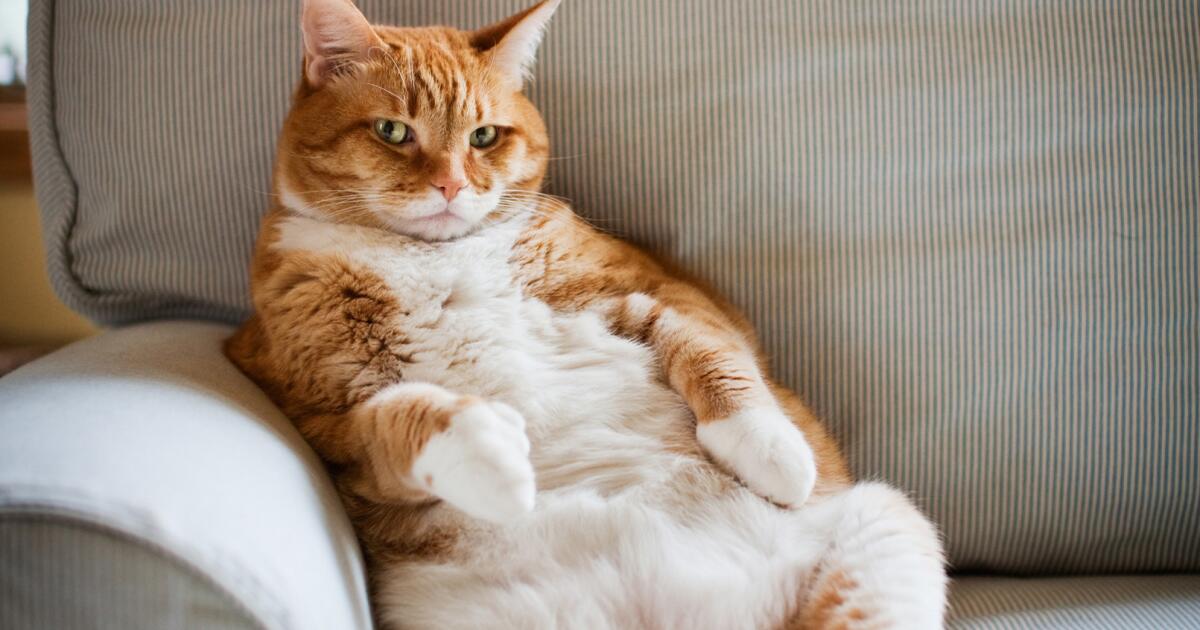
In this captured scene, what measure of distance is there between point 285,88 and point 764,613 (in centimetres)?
127

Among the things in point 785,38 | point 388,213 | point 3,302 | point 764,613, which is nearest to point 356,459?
point 388,213

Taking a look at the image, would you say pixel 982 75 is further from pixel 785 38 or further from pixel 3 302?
pixel 3 302

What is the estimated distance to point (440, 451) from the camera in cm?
101

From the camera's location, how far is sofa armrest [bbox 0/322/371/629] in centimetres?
76

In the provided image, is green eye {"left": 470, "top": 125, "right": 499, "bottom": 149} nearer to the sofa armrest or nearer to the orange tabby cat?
the orange tabby cat

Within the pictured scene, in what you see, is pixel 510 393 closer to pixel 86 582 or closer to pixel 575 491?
pixel 575 491

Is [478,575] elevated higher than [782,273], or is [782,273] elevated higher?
[782,273]

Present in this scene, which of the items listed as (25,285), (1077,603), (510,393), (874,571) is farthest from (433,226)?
(25,285)

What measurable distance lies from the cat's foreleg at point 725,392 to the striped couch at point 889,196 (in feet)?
0.78

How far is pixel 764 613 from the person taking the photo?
1.11 m

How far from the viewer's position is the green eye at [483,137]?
1.41 metres

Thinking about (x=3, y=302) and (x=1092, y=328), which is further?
(x=3, y=302)

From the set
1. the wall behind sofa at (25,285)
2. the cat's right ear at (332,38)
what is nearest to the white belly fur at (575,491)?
the cat's right ear at (332,38)

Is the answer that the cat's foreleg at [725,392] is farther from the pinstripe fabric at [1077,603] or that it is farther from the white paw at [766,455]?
the pinstripe fabric at [1077,603]
